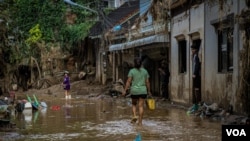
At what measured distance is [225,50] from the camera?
15414 millimetres

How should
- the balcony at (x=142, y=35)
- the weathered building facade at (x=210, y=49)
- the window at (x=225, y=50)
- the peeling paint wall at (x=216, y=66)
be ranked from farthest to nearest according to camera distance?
1. the balcony at (x=142, y=35)
2. the window at (x=225, y=50)
3. the weathered building facade at (x=210, y=49)
4. the peeling paint wall at (x=216, y=66)

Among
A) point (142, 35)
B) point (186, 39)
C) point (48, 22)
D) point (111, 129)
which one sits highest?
point (48, 22)

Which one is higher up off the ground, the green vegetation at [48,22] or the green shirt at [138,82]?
the green vegetation at [48,22]

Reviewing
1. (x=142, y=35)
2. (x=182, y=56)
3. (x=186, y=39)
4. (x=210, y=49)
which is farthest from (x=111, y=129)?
(x=142, y=35)

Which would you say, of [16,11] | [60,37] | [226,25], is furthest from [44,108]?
[16,11]


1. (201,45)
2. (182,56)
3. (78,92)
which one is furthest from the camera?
(78,92)

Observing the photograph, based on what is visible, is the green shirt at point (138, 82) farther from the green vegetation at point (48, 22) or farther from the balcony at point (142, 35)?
the green vegetation at point (48, 22)

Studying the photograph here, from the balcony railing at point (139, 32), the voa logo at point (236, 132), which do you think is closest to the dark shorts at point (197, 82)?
the balcony railing at point (139, 32)

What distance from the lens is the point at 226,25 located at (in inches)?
585

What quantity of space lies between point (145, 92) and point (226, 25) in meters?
4.00

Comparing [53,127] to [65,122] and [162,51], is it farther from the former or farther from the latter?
[162,51]

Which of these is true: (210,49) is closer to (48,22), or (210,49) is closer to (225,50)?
(225,50)

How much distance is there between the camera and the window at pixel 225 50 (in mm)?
14841

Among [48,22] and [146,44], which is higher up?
[48,22]
